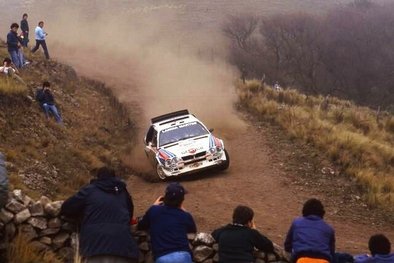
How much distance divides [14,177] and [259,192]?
20.0 feet

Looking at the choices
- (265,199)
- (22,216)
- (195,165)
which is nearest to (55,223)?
(22,216)

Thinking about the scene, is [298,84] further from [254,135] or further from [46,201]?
[46,201]

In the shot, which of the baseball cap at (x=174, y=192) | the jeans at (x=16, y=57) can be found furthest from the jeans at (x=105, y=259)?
the jeans at (x=16, y=57)

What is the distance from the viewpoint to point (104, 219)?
6668mm

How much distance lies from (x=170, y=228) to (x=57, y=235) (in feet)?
5.48

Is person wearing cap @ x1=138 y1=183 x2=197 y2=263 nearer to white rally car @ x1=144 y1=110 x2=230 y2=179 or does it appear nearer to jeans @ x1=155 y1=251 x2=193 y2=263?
jeans @ x1=155 y1=251 x2=193 y2=263

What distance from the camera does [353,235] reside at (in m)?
12.0

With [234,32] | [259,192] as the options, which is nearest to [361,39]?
[234,32]

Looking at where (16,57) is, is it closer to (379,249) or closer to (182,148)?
(182,148)

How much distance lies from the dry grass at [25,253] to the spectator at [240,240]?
6.76ft

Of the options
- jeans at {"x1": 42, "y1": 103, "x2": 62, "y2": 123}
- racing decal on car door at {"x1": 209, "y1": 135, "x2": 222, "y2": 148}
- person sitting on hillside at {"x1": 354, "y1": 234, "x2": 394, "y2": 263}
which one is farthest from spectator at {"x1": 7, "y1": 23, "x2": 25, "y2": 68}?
person sitting on hillside at {"x1": 354, "y1": 234, "x2": 394, "y2": 263}

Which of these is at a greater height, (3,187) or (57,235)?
(3,187)

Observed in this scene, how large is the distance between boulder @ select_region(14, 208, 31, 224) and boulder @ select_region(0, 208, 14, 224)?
0.06 m

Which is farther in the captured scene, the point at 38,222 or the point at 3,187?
the point at 38,222
